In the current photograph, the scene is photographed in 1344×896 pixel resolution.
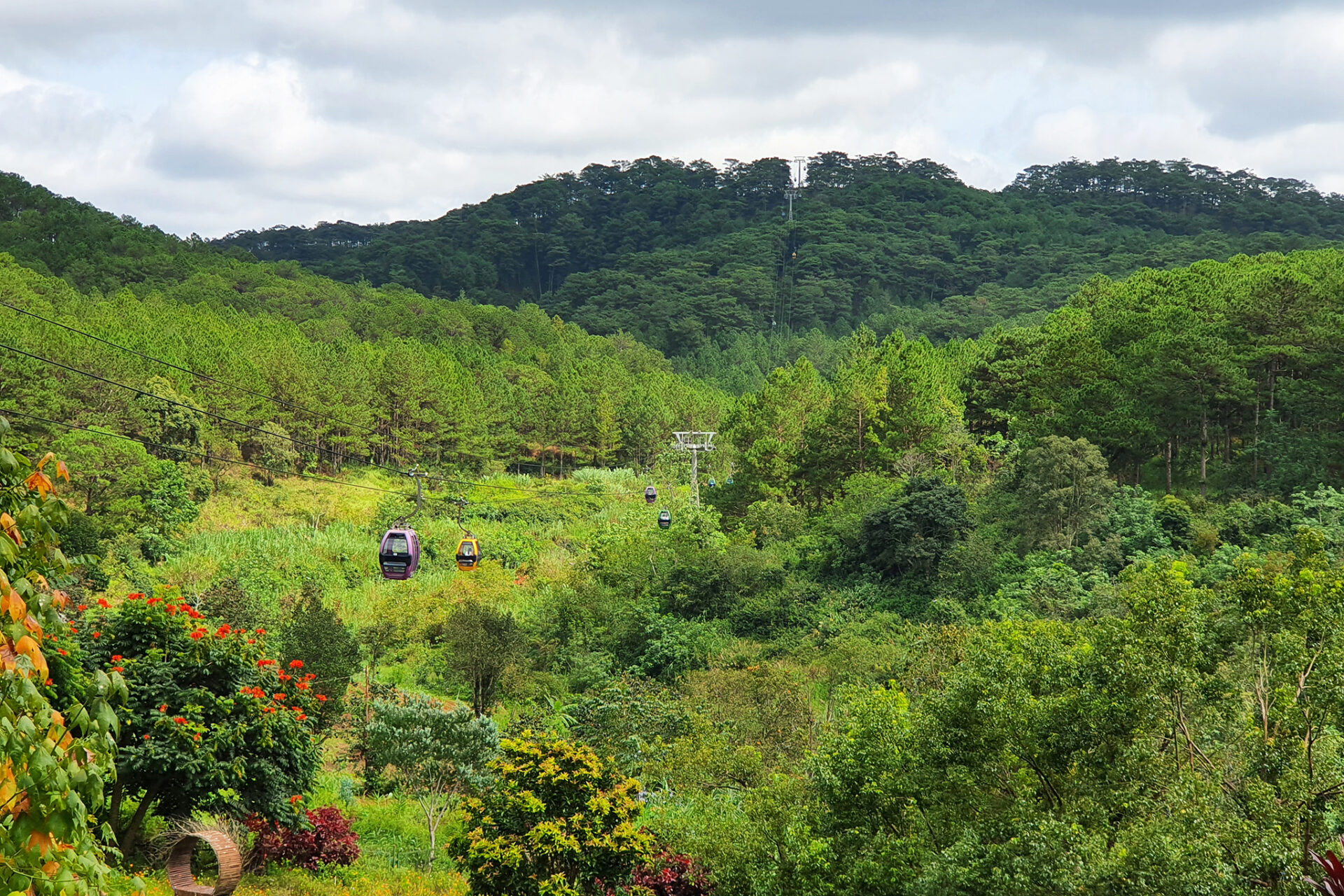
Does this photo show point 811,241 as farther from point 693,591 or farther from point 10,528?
point 10,528

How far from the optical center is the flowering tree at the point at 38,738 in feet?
9.11

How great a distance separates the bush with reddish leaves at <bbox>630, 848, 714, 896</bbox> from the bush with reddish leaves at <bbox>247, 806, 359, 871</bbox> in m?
4.29

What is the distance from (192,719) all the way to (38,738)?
10028mm

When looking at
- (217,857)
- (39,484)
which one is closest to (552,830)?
(217,857)

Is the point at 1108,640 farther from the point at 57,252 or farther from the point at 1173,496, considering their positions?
the point at 57,252

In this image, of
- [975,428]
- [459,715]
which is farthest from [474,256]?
[459,715]

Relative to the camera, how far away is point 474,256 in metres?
132

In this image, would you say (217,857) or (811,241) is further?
(811,241)

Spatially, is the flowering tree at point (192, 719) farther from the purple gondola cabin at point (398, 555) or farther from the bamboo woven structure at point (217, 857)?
the purple gondola cabin at point (398, 555)

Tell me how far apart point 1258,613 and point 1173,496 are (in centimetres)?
2353

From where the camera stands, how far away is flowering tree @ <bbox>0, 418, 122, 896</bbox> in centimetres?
278

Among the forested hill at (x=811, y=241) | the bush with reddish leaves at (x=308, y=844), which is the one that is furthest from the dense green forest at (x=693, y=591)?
the forested hill at (x=811, y=241)

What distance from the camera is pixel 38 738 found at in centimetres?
288

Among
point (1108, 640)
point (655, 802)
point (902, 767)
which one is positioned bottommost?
point (655, 802)
